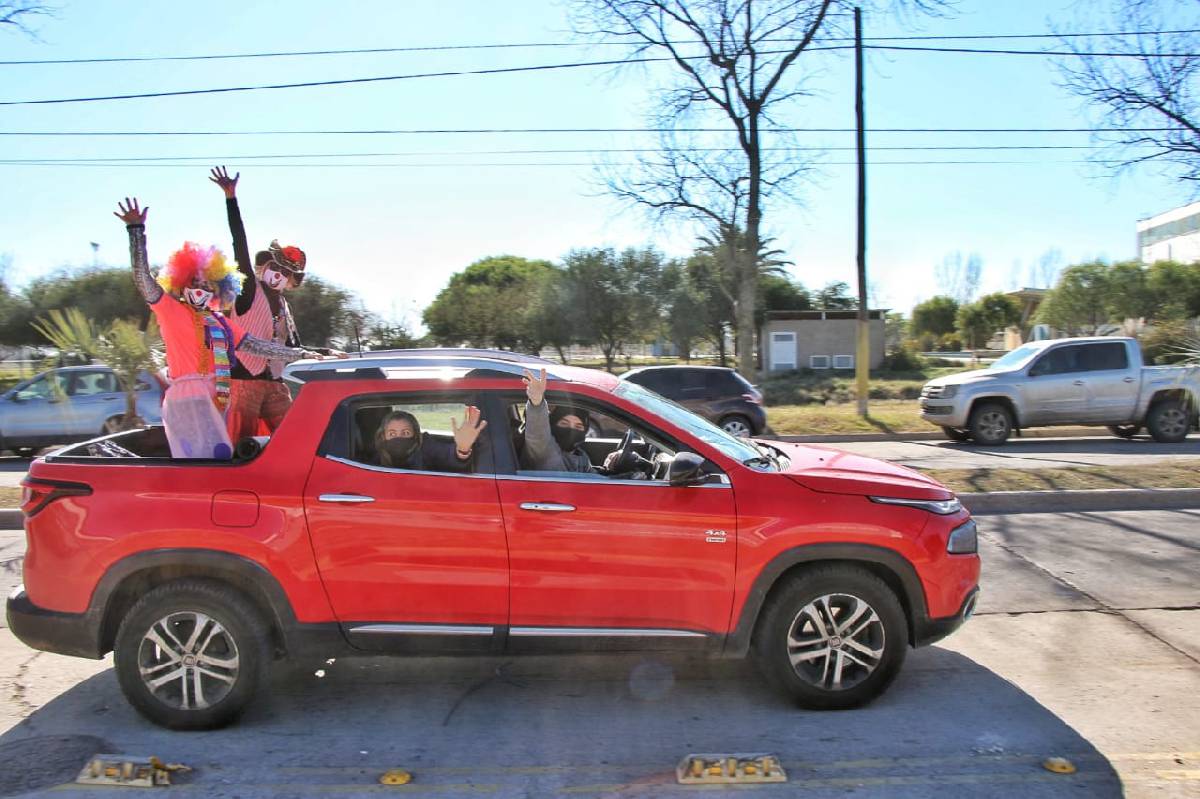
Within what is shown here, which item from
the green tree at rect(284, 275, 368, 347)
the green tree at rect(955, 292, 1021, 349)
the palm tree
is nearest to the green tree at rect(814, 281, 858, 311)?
the green tree at rect(955, 292, 1021, 349)

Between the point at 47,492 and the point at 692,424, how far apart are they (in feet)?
10.4

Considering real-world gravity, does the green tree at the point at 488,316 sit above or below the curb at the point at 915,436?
above

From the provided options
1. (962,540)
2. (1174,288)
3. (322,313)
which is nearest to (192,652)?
(962,540)

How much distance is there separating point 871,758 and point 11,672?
4659 millimetres

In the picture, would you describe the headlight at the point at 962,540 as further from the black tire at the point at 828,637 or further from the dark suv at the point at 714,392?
the dark suv at the point at 714,392

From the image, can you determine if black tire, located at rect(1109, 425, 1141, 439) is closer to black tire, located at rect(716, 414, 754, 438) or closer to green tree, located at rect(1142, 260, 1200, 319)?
black tire, located at rect(716, 414, 754, 438)

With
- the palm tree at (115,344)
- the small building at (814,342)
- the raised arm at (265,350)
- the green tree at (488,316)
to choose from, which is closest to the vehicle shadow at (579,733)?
the raised arm at (265,350)

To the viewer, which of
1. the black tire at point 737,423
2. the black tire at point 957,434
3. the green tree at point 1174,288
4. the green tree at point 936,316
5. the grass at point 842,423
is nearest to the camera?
the black tire at point 737,423

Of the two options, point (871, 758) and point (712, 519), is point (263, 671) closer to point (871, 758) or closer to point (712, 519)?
point (712, 519)

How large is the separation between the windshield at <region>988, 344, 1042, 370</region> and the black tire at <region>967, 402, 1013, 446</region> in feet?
2.68

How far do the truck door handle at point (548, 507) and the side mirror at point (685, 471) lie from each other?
50cm

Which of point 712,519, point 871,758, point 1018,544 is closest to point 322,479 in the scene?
point 712,519

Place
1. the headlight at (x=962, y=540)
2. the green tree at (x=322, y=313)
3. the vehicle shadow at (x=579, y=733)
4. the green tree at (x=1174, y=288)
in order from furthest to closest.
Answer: the green tree at (x=1174, y=288), the green tree at (x=322, y=313), the headlight at (x=962, y=540), the vehicle shadow at (x=579, y=733)

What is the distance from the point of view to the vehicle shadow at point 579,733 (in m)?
3.49
